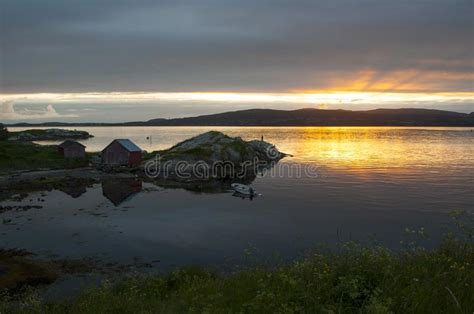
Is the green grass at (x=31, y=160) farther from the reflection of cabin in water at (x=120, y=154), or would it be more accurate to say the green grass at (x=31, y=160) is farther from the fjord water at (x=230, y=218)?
the fjord water at (x=230, y=218)

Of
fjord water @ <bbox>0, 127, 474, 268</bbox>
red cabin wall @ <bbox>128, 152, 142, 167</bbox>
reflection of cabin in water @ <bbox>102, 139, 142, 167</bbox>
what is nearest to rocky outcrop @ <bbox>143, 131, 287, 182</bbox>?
red cabin wall @ <bbox>128, 152, 142, 167</bbox>

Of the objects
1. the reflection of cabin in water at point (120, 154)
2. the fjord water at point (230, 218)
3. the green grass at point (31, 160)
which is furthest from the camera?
the reflection of cabin in water at point (120, 154)

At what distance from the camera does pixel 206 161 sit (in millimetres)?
68188

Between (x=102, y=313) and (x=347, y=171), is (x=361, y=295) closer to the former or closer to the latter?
(x=102, y=313)

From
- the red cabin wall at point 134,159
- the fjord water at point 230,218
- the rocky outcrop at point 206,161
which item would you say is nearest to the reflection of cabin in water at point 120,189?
the fjord water at point 230,218

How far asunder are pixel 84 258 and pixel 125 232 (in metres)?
6.97

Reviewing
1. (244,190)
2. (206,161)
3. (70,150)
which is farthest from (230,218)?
(70,150)

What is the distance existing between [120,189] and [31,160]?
28.6 metres

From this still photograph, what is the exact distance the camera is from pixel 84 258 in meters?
27.2

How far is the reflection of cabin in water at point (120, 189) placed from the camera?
49750 millimetres

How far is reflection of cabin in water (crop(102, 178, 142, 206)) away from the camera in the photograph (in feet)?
163

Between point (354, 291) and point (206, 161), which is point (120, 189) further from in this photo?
point (354, 291)

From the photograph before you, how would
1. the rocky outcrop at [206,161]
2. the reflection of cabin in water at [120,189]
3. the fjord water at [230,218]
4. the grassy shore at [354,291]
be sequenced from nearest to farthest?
the grassy shore at [354,291] → the fjord water at [230,218] → the reflection of cabin in water at [120,189] → the rocky outcrop at [206,161]

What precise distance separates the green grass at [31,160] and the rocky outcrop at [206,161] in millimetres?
15996
